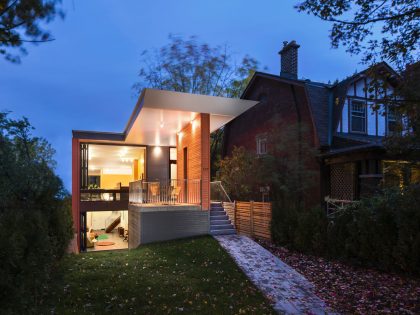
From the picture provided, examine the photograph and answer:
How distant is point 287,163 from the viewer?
13352 millimetres

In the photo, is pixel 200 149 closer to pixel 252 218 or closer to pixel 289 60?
pixel 252 218

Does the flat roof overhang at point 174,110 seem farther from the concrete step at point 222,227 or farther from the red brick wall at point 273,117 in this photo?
the concrete step at point 222,227

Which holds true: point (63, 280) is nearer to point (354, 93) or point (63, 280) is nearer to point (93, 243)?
point (93, 243)

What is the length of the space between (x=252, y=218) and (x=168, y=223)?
9.85 feet

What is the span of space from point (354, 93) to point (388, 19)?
9.93 m

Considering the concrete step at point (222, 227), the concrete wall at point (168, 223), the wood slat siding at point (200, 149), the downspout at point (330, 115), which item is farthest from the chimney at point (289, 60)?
the concrete wall at point (168, 223)

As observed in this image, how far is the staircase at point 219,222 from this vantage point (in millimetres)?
11971

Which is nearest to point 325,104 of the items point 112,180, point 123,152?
point 123,152

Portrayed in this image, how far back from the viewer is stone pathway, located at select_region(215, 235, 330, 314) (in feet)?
18.7

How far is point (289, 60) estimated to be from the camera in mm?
17344

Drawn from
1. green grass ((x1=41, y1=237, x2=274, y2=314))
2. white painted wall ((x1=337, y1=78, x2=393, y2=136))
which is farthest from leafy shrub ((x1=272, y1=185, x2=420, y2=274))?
white painted wall ((x1=337, y1=78, x2=393, y2=136))

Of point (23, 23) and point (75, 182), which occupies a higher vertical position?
point (23, 23)

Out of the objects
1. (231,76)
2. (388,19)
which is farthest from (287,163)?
(231,76)

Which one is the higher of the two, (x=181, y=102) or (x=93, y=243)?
(x=181, y=102)
